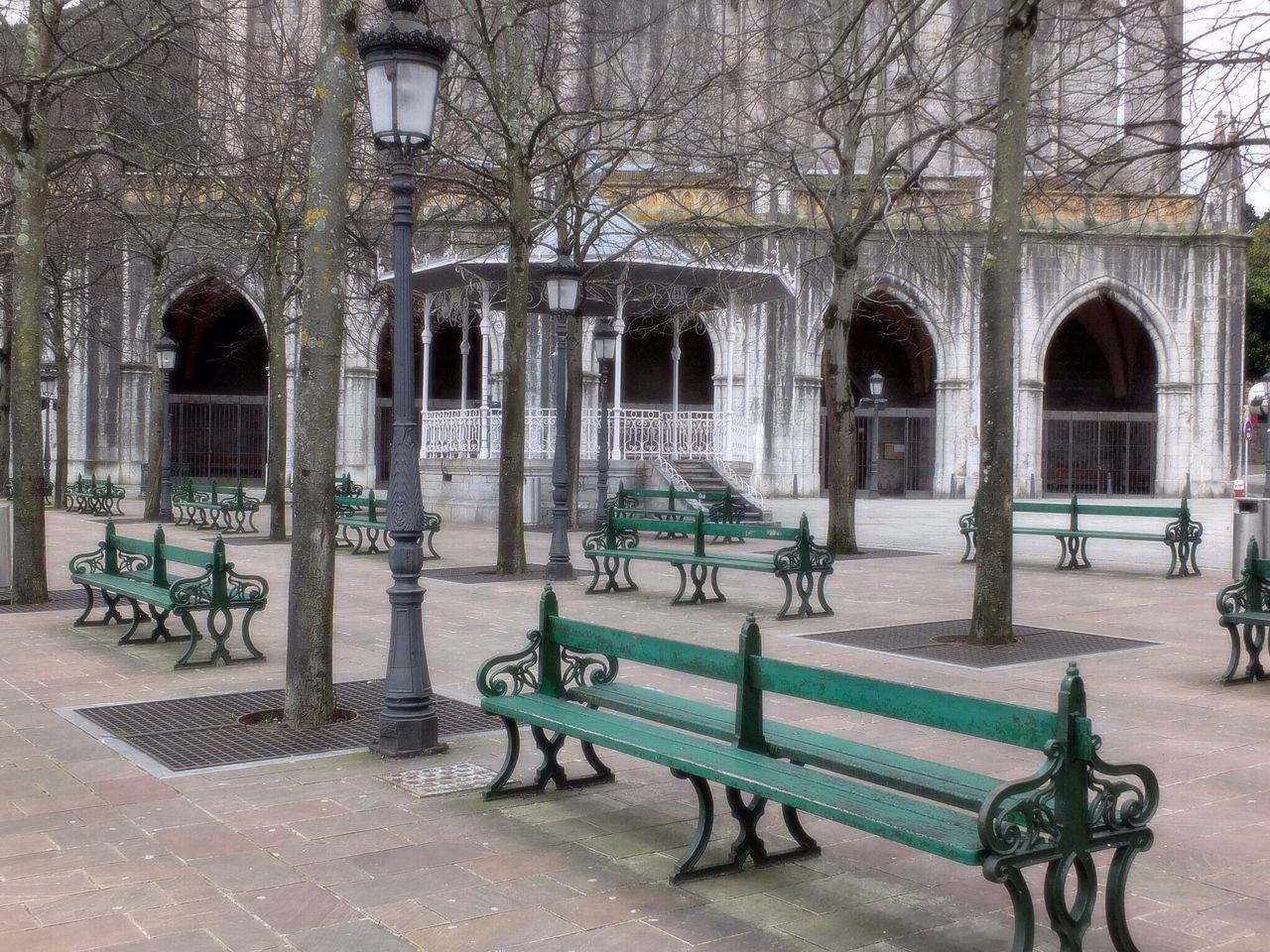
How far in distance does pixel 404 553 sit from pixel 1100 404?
40.1 m

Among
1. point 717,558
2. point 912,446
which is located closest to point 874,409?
point 912,446

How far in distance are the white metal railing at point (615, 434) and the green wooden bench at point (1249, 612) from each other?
16.2 metres

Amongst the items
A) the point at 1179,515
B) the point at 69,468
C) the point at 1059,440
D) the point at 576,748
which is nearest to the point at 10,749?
the point at 576,748

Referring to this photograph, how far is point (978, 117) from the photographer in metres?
12.5

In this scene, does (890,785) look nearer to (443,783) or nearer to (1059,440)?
(443,783)

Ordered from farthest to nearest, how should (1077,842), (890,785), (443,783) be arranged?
1. (443,783)
2. (890,785)
3. (1077,842)

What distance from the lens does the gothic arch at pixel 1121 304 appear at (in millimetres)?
35500

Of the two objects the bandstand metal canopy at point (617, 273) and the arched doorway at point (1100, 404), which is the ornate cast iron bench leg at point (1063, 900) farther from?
the arched doorway at point (1100, 404)

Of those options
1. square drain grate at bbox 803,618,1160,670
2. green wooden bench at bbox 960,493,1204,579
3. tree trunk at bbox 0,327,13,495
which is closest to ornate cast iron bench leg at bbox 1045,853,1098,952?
square drain grate at bbox 803,618,1160,670

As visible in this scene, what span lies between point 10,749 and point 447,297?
2132cm

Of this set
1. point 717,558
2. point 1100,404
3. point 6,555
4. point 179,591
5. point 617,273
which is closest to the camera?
point 179,591

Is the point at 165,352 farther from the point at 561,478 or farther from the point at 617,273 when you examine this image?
the point at 561,478

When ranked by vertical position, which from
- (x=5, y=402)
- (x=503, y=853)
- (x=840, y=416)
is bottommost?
(x=503, y=853)

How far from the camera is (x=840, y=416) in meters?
17.2
